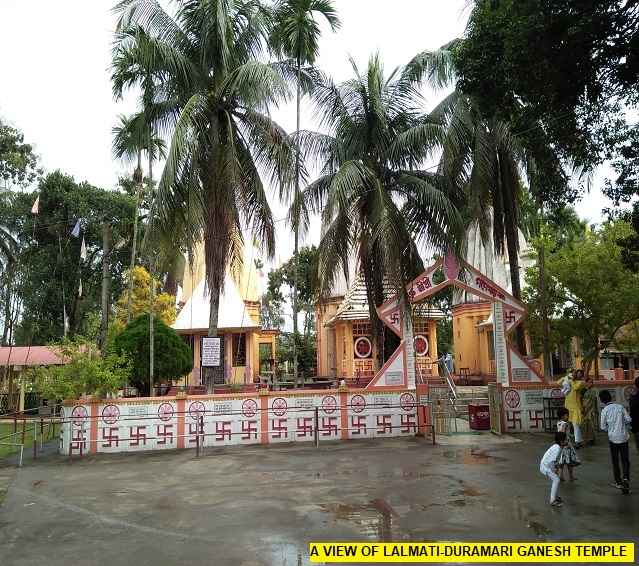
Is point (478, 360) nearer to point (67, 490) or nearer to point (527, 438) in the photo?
point (527, 438)

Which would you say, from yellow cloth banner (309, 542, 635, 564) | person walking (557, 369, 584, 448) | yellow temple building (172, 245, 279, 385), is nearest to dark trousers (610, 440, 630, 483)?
yellow cloth banner (309, 542, 635, 564)

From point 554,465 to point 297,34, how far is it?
42.8 feet

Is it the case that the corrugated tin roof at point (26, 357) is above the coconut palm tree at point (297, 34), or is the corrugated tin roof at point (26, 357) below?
below

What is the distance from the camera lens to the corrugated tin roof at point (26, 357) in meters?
24.1

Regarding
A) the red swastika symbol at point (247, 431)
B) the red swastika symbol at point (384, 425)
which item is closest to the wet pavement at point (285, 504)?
the red swastika symbol at point (247, 431)

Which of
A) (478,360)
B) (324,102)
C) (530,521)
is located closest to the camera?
(530,521)

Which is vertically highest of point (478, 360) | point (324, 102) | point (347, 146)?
point (324, 102)

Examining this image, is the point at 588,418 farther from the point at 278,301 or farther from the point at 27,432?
the point at 278,301

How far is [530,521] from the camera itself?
24.1 ft

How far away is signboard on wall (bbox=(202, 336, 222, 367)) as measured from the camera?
1537 centimetres

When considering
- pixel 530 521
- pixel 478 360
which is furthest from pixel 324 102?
pixel 478 360

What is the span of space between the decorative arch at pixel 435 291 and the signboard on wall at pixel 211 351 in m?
4.06

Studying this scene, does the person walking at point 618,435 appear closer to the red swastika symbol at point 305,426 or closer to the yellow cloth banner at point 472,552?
the yellow cloth banner at point 472,552

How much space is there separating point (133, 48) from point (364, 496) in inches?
488
